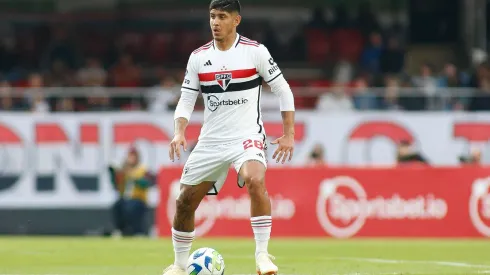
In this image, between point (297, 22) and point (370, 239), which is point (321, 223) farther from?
point (297, 22)

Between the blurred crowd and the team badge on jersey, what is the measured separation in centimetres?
1255

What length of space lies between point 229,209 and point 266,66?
10138 mm

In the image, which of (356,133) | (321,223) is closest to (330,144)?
(356,133)

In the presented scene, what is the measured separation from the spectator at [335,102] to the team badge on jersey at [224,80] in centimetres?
1264

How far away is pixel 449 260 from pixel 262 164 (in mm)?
4554

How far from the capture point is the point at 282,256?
48.1ft

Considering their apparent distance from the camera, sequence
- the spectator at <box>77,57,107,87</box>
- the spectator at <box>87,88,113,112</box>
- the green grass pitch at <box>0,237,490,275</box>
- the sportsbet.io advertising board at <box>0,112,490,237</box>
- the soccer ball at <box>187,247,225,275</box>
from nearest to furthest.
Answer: the soccer ball at <box>187,247,225,275</box> < the green grass pitch at <box>0,237,490,275</box> < the sportsbet.io advertising board at <box>0,112,490,237</box> < the spectator at <box>87,88,113,112</box> < the spectator at <box>77,57,107,87</box>

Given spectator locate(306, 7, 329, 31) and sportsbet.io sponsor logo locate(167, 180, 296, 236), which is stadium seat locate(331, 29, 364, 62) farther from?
sportsbet.io sponsor logo locate(167, 180, 296, 236)

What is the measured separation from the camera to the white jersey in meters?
10.4

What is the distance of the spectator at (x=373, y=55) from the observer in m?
26.6

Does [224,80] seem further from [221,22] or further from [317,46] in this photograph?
[317,46]

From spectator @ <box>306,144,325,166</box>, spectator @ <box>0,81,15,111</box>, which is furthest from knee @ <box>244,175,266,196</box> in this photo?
spectator @ <box>0,81,15,111</box>

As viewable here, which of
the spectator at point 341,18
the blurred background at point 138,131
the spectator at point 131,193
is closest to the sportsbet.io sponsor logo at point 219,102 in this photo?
the blurred background at point 138,131

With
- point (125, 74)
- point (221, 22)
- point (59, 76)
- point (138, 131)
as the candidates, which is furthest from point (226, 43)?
point (125, 74)
